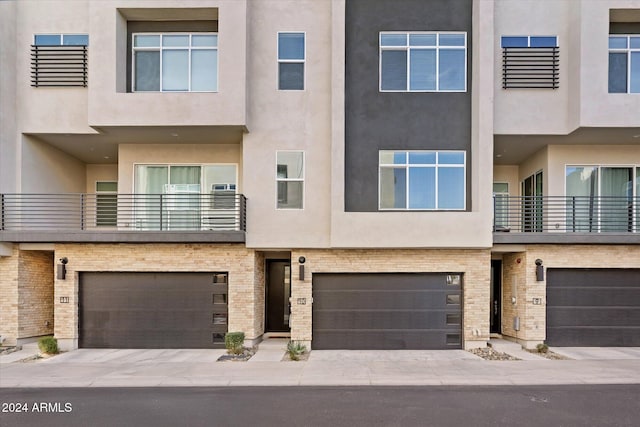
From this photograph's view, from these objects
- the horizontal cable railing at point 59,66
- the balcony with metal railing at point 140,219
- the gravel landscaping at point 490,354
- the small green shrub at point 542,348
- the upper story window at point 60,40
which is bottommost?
the gravel landscaping at point 490,354

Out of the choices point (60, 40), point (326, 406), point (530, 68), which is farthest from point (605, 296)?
point (60, 40)

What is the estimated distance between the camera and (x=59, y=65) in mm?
11172

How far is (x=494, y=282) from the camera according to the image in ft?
42.2

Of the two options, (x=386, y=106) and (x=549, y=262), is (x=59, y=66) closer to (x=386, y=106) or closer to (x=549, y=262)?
(x=386, y=106)

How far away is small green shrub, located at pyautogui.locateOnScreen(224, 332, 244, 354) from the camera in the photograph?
1019cm

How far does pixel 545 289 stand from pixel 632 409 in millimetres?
4465

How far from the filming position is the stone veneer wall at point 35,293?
11109 millimetres

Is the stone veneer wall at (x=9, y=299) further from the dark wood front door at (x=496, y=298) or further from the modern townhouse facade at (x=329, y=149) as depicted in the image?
the dark wood front door at (x=496, y=298)

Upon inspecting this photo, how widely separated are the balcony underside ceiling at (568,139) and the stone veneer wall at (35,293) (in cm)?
1348

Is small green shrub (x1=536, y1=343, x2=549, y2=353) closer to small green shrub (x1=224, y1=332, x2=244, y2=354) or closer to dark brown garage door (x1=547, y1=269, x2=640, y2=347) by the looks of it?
dark brown garage door (x1=547, y1=269, x2=640, y2=347)

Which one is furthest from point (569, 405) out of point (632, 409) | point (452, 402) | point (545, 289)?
point (545, 289)

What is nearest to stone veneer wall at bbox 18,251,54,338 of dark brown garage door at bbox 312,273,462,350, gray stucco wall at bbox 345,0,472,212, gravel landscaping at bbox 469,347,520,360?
dark brown garage door at bbox 312,273,462,350

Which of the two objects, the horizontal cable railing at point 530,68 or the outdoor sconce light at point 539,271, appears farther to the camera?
the horizontal cable railing at point 530,68

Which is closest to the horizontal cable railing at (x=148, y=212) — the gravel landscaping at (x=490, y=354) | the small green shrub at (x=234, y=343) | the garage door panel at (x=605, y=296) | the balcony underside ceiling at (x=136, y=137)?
the balcony underside ceiling at (x=136, y=137)
